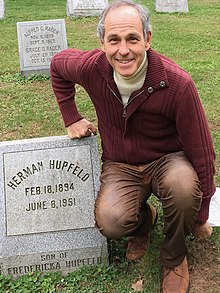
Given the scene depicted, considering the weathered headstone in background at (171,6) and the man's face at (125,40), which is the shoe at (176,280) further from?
the weathered headstone in background at (171,6)

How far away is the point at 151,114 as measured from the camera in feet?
8.79

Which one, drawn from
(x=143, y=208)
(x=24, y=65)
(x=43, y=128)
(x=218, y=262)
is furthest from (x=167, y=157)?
(x=24, y=65)

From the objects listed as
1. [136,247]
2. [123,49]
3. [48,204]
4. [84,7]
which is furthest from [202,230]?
[84,7]

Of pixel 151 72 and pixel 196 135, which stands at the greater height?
pixel 151 72

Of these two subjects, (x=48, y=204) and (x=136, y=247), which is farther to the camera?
(x=136, y=247)

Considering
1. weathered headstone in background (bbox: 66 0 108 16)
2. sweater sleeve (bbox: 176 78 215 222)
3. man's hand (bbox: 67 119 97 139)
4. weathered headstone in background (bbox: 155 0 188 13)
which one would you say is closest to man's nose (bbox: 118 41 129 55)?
sweater sleeve (bbox: 176 78 215 222)

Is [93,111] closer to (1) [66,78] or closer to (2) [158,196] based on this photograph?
(1) [66,78]

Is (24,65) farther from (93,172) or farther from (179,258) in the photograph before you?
(179,258)

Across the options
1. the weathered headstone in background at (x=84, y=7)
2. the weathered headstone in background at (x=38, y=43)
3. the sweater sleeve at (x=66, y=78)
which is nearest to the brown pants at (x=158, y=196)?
the sweater sleeve at (x=66, y=78)

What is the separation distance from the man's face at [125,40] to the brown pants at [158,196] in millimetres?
576

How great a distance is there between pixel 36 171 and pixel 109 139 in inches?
19.0

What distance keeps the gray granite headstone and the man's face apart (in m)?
0.61

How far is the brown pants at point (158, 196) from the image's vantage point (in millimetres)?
2623

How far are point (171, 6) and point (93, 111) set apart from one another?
7643mm
